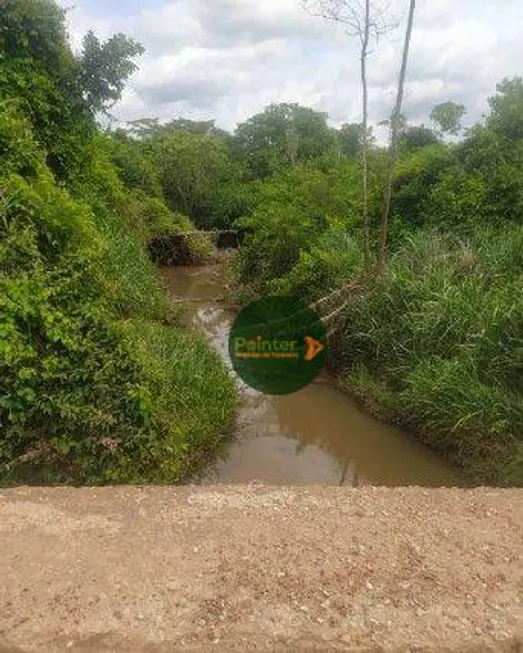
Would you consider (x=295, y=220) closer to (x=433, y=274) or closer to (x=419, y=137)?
(x=433, y=274)

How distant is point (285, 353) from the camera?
915 centimetres

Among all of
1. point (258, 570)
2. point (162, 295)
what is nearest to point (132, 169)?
point (162, 295)

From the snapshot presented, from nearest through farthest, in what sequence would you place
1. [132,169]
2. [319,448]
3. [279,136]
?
[319,448] → [132,169] → [279,136]

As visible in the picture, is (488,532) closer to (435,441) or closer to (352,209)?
(435,441)

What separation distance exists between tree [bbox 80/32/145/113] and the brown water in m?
5.74

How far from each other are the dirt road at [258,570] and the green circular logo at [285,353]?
173 inches

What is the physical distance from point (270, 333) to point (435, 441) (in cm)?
338

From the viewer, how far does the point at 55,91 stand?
9.29 m

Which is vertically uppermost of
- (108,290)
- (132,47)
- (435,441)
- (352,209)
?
(132,47)

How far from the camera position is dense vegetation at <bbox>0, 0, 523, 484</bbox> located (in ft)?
16.7

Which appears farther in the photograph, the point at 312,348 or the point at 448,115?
the point at 448,115

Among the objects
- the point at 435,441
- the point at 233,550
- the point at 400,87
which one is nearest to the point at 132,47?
the point at 400,87

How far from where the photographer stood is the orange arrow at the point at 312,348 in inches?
358

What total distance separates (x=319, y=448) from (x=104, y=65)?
7349 mm
